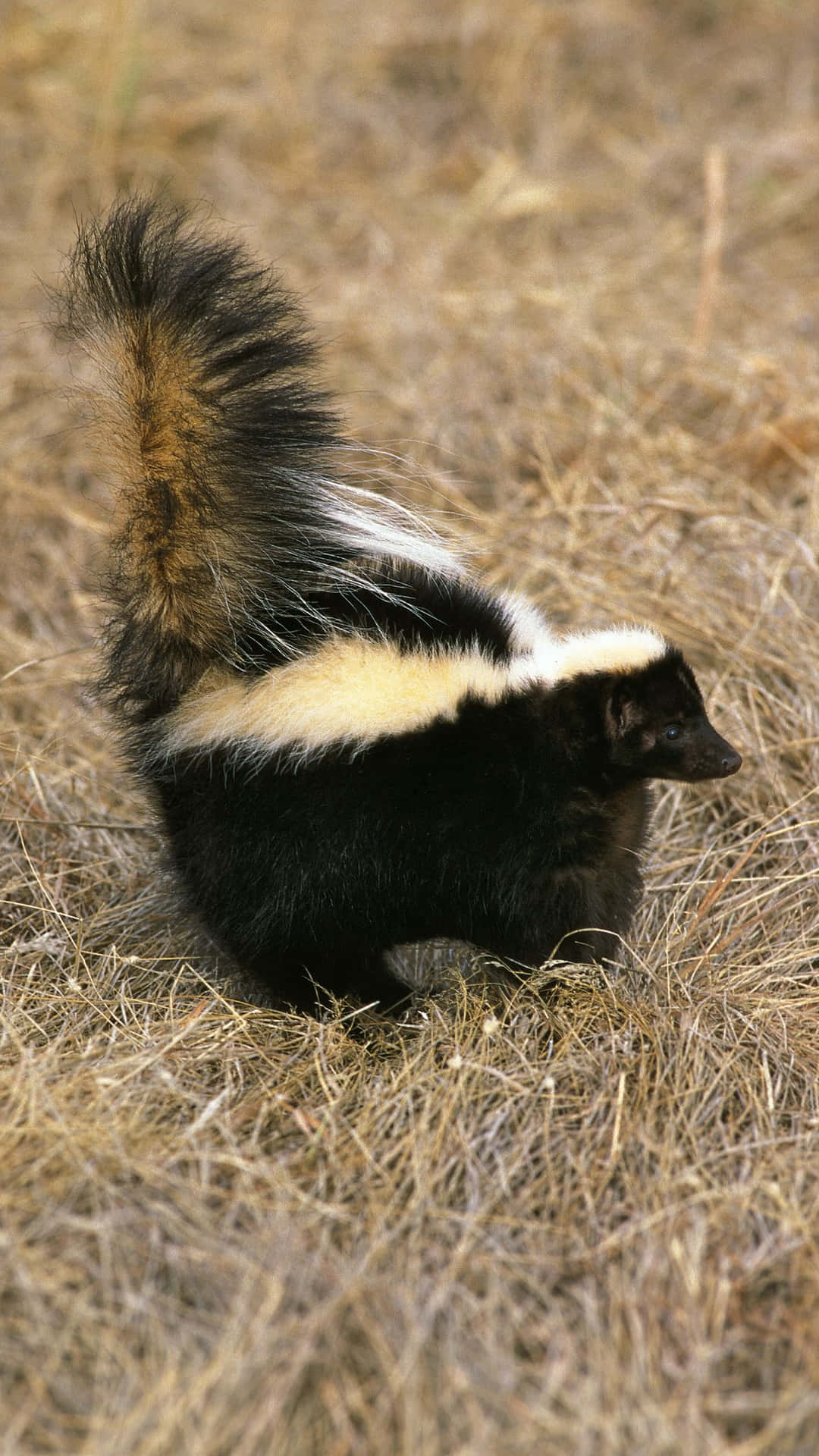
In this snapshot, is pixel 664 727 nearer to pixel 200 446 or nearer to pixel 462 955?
pixel 462 955

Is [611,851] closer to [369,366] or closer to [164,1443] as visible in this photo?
[164,1443]

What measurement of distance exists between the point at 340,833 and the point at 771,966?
103 cm

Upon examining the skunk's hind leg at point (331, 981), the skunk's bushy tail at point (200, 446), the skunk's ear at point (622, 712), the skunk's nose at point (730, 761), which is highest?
the skunk's bushy tail at point (200, 446)

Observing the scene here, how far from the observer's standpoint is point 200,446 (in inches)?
111

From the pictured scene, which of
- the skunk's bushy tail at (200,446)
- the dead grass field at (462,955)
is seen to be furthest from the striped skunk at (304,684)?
the dead grass field at (462,955)

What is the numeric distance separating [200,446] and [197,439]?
0.05 feet

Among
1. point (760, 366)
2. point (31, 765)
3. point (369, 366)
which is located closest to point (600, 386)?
point (760, 366)

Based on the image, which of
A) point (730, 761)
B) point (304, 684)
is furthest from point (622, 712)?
point (304, 684)

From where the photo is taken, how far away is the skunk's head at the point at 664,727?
2.98 meters

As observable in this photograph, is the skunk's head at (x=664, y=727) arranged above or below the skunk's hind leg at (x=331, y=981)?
above

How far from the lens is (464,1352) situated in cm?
213

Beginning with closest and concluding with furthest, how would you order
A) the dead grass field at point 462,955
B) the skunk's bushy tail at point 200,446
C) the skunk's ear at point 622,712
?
the dead grass field at point 462,955
the skunk's bushy tail at point 200,446
the skunk's ear at point 622,712

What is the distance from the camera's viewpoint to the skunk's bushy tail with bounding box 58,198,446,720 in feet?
9.20

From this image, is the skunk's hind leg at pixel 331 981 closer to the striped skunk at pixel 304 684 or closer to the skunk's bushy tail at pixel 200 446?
the striped skunk at pixel 304 684
